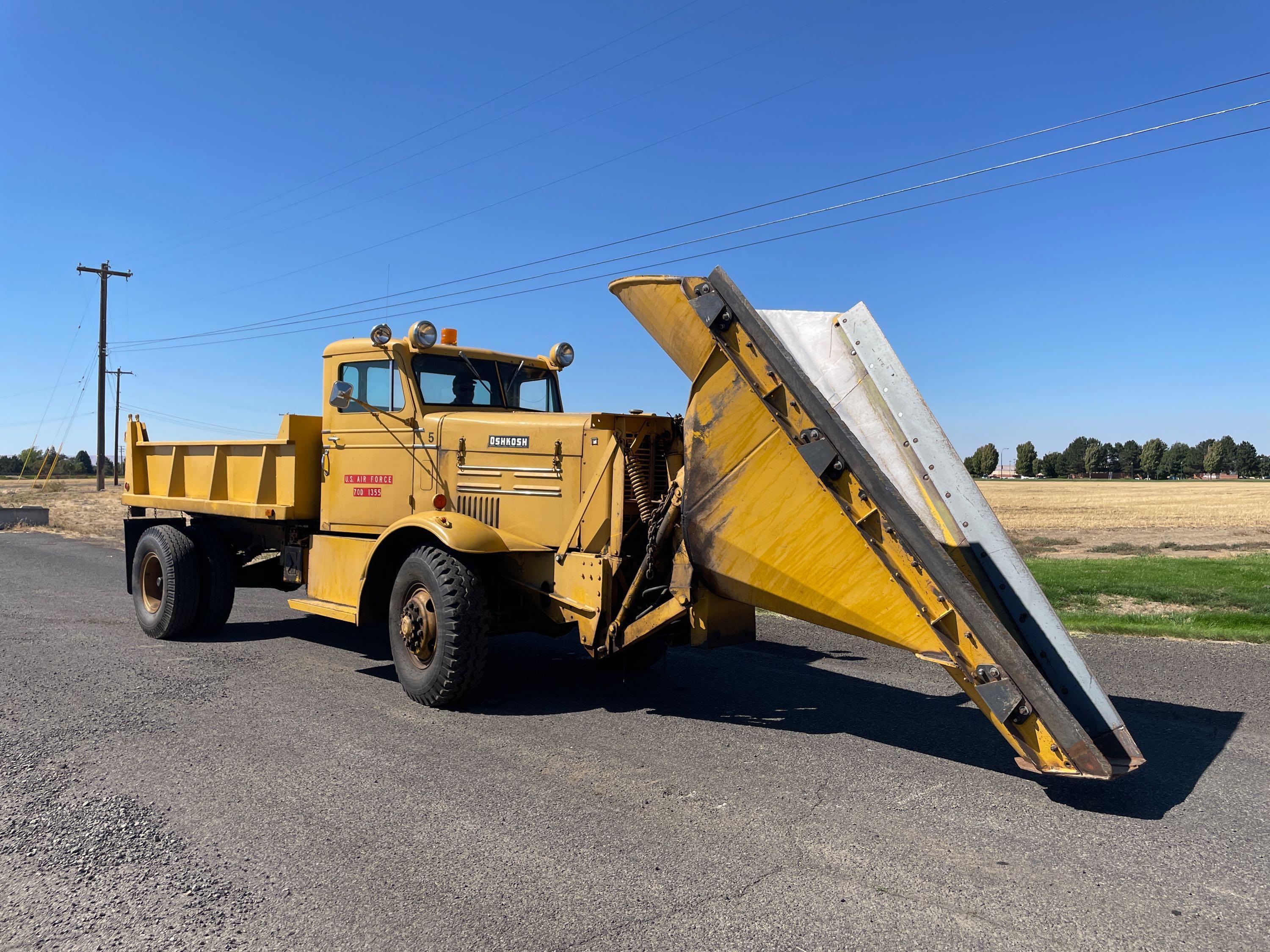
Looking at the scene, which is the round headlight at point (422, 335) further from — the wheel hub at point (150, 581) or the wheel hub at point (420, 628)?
the wheel hub at point (150, 581)

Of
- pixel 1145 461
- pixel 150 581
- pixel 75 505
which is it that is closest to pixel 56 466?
pixel 75 505

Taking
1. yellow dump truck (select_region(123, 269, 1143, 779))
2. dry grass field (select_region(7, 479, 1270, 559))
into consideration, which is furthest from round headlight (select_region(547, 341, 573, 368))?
dry grass field (select_region(7, 479, 1270, 559))

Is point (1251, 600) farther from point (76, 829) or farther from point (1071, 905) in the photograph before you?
point (76, 829)

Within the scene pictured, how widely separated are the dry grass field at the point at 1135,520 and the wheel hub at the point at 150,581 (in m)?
19.3

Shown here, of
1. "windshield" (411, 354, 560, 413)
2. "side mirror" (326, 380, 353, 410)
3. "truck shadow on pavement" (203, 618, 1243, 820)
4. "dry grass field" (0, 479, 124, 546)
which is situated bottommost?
"truck shadow on pavement" (203, 618, 1243, 820)

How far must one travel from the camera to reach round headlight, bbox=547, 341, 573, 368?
806 cm

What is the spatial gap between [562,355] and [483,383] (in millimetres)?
869

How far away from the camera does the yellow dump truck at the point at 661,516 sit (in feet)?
14.7

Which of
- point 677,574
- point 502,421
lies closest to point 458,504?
point 502,421

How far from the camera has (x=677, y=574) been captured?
18.0 feet

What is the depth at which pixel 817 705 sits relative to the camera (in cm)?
622

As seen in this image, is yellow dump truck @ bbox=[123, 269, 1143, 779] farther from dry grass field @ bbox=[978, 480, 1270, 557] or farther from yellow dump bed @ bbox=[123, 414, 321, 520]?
dry grass field @ bbox=[978, 480, 1270, 557]

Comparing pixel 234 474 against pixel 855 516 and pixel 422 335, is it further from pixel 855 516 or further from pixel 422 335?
pixel 855 516

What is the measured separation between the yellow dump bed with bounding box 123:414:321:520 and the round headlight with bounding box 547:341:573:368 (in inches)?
89.8
